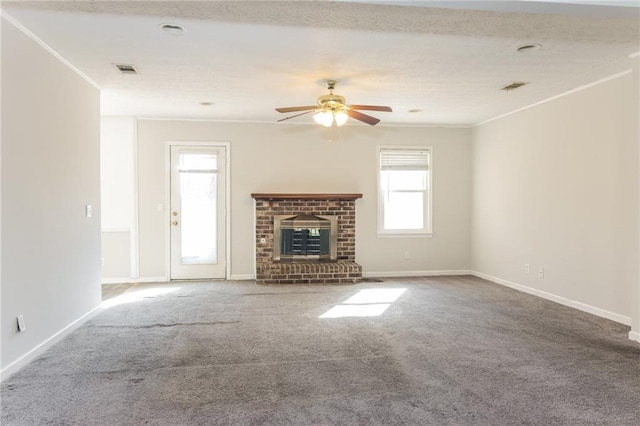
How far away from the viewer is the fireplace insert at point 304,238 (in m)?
6.41

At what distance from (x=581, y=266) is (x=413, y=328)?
2.19 m

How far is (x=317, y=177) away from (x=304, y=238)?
975 mm

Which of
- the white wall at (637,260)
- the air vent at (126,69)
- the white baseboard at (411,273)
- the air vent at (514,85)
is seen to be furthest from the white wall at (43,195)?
the white wall at (637,260)

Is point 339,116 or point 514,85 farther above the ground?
point 514,85

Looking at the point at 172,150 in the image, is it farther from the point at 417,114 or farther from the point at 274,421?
the point at 274,421

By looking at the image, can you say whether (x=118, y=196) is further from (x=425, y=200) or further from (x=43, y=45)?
(x=425, y=200)

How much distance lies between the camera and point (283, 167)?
650cm

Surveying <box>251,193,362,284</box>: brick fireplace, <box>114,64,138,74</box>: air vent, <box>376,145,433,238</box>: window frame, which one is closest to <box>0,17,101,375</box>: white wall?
<box>114,64,138,74</box>: air vent

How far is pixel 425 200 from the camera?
6902 millimetres

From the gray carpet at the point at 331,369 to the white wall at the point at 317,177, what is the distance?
6.14ft

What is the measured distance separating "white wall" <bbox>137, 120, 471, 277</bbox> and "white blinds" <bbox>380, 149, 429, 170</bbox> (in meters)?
0.14

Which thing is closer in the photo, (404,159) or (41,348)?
(41,348)

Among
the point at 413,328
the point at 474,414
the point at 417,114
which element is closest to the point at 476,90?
the point at 417,114

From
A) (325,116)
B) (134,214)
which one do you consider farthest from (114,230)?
(325,116)
